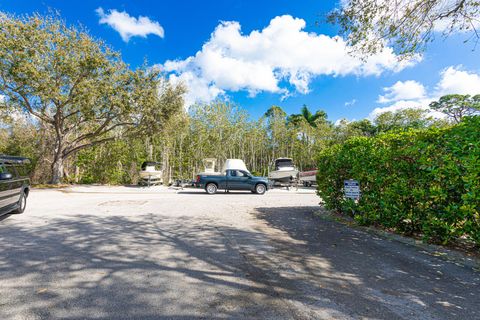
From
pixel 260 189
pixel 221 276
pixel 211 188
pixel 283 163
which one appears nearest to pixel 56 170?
pixel 211 188

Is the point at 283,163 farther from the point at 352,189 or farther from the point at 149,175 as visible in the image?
the point at 352,189

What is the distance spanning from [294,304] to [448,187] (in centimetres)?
373

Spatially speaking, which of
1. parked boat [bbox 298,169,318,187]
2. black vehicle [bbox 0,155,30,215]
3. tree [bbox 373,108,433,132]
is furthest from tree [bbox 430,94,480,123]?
black vehicle [bbox 0,155,30,215]

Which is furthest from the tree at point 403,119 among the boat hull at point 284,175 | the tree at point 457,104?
the boat hull at point 284,175

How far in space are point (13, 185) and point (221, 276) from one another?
6690mm

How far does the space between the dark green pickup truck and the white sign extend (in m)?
9.35

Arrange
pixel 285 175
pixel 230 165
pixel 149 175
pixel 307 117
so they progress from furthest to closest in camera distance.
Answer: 1. pixel 307 117
2. pixel 285 175
3. pixel 230 165
4. pixel 149 175

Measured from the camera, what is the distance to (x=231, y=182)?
15680 millimetres

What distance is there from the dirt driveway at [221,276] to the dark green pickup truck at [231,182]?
9675 mm

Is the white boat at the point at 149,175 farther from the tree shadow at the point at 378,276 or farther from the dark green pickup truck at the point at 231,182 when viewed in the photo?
the tree shadow at the point at 378,276

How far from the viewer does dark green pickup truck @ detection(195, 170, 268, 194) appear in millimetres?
15438

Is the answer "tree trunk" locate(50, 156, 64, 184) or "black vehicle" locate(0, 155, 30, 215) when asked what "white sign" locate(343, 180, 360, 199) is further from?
"tree trunk" locate(50, 156, 64, 184)

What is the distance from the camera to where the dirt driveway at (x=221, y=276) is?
96.8 inches

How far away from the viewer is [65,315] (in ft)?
7.59
